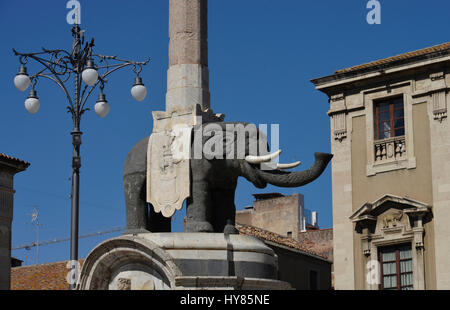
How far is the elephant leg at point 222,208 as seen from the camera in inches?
596

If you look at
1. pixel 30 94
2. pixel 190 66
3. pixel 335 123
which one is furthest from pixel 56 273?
pixel 190 66

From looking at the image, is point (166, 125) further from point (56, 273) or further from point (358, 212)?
point (56, 273)

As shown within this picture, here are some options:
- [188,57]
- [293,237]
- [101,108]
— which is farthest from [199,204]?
[293,237]

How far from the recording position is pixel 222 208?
49.8ft

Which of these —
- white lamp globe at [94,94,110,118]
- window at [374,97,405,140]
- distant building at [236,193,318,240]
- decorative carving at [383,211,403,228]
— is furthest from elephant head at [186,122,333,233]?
distant building at [236,193,318,240]

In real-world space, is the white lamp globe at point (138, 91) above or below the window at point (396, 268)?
above

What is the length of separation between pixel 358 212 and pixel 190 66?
17.0 metres

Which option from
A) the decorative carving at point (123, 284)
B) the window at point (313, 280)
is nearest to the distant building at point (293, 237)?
the window at point (313, 280)

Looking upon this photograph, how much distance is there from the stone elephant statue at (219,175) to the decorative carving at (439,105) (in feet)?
55.6

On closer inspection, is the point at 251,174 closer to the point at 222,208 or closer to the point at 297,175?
the point at 297,175

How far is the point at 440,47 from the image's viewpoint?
31734 millimetres

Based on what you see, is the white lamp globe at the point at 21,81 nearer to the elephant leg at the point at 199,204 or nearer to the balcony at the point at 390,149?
the elephant leg at the point at 199,204

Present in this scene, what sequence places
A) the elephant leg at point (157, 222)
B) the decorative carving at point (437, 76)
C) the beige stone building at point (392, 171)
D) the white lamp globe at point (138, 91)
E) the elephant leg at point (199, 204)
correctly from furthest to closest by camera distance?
the decorative carving at point (437, 76) < the beige stone building at point (392, 171) < the white lamp globe at point (138, 91) < the elephant leg at point (157, 222) < the elephant leg at point (199, 204)

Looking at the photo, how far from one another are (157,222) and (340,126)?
1808cm
